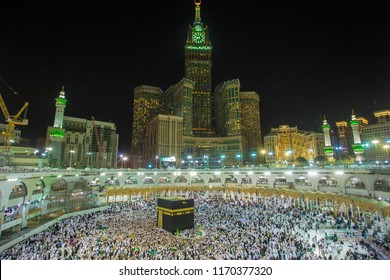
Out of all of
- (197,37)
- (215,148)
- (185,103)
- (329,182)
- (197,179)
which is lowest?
(329,182)

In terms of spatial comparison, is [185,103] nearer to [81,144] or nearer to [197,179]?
[81,144]

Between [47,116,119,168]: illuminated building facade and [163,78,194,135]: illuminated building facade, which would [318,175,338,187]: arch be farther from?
[47,116,119,168]: illuminated building facade

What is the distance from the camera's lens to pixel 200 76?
374 ft

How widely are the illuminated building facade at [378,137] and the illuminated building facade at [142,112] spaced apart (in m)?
111

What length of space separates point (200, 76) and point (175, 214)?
10384 centimetres

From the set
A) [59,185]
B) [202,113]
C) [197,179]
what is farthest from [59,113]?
[202,113]

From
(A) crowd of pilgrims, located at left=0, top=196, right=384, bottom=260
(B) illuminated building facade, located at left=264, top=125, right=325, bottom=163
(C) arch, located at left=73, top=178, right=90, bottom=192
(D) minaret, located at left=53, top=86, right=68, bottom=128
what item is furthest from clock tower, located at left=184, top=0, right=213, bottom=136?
(A) crowd of pilgrims, located at left=0, top=196, right=384, bottom=260

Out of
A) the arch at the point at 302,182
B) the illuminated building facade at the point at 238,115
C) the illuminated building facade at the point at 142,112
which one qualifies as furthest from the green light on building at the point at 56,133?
the illuminated building facade at the point at 142,112

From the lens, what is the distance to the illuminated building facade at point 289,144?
111812 millimetres

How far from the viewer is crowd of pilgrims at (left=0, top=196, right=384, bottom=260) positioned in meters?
12.9

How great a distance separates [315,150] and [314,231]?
367ft

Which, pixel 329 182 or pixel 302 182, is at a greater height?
pixel 302 182
